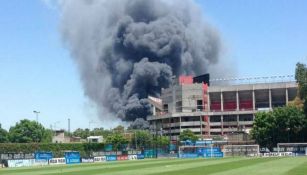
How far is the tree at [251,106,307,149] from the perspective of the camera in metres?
133

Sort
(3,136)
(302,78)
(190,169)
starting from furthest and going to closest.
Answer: (3,136)
(302,78)
(190,169)

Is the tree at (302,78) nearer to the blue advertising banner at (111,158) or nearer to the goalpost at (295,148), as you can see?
the goalpost at (295,148)

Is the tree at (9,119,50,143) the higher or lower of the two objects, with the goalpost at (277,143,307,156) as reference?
higher

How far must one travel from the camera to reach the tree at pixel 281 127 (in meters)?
133

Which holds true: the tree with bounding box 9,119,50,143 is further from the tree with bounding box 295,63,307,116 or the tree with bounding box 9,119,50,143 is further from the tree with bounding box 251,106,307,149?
the tree with bounding box 295,63,307,116

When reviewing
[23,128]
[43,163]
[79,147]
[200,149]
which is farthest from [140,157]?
[23,128]

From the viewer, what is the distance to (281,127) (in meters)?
135

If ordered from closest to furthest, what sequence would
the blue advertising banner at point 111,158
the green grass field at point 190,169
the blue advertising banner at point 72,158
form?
the green grass field at point 190,169
the blue advertising banner at point 72,158
the blue advertising banner at point 111,158

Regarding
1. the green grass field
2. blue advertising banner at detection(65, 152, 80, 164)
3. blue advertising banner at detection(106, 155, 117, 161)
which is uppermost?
the green grass field

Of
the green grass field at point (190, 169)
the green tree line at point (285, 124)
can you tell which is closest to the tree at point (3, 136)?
the green tree line at point (285, 124)

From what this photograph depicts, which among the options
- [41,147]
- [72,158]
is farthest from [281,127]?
[72,158]

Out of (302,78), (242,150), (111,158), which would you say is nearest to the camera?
(111,158)

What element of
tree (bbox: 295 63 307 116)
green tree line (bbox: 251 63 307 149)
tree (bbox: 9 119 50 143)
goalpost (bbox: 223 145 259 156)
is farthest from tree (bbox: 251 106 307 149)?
tree (bbox: 9 119 50 143)

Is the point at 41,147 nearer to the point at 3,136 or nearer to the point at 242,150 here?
the point at 242,150
